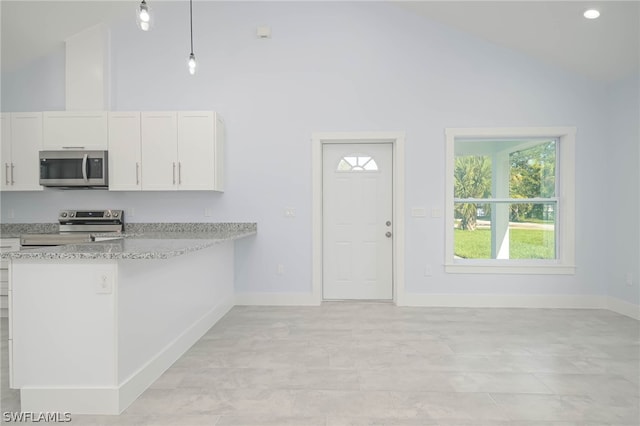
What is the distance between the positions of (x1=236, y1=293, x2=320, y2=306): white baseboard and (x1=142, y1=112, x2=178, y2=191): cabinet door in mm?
1583

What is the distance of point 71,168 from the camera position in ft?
13.8

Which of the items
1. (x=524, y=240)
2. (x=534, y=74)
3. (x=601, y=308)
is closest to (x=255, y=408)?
(x=524, y=240)

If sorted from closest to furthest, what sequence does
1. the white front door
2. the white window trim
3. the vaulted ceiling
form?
1. the vaulted ceiling
2. the white window trim
3. the white front door

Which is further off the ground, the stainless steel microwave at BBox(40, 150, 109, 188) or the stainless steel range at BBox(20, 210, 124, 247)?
the stainless steel microwave at BBox(40, 150, 109, 188)

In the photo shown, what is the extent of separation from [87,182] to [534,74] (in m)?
5.30

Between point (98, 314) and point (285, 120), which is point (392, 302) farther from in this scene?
point (98, 314)

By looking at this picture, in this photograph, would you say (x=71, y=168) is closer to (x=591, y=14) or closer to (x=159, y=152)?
(x=159, y=152)

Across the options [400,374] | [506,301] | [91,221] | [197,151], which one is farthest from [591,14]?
[91,221]

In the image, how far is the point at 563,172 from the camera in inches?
178

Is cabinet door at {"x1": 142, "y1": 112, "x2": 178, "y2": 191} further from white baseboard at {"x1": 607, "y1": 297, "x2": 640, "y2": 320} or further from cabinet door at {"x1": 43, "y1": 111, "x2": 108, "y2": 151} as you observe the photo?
white baseboard at {"x1": 607, "y1": 297, "x2": 640, "y2": 320}

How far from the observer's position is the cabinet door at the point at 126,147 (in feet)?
14.0

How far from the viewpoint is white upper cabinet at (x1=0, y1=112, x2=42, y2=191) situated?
168 inches

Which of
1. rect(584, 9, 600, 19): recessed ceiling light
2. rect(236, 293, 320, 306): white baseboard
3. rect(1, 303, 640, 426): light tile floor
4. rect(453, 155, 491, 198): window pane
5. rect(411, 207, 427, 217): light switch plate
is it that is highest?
rect(584, 9, 600, 19): recessed ceiling light

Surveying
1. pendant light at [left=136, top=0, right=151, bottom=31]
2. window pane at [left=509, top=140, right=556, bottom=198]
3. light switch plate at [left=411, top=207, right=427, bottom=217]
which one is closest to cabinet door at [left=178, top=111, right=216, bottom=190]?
pendant light at [left=136, top=0, right=151, bottom=31]
